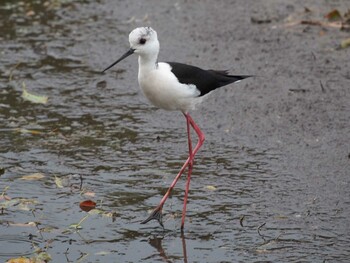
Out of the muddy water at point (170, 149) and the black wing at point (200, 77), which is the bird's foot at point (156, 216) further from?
the black wing at point (200, 77)

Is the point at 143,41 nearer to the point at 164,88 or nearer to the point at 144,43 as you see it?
the point at 144,43

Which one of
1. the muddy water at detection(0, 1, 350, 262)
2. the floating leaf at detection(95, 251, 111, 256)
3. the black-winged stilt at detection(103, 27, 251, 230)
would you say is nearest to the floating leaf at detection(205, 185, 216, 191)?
the muddy water at detection(0, 1, 350, 262)

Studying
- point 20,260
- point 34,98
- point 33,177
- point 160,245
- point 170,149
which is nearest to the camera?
point 20,260

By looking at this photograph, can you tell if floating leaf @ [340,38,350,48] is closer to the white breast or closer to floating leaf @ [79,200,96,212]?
the white breast

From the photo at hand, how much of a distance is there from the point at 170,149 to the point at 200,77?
1002 mm

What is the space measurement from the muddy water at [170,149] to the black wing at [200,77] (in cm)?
69

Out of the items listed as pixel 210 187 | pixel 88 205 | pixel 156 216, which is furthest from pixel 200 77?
pixel 88 205

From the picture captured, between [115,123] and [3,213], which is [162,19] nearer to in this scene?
[115,123]

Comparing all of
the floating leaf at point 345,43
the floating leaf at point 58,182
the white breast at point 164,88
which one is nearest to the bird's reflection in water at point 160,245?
the white breast at point 164,88

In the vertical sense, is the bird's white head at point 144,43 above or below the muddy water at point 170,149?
above

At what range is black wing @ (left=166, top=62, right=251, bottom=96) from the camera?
5.77m

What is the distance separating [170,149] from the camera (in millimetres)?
6750

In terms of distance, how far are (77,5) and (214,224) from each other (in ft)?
19.1

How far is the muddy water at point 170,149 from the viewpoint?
5219 mm
